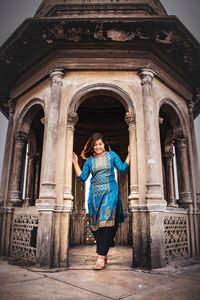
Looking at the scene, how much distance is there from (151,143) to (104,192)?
1501 millimetres

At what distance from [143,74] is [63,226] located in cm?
367

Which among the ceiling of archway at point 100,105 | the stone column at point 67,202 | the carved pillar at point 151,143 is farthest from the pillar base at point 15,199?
the ceiling of archway at point 100,105

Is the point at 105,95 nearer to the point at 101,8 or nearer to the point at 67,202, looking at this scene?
the point at 101,8

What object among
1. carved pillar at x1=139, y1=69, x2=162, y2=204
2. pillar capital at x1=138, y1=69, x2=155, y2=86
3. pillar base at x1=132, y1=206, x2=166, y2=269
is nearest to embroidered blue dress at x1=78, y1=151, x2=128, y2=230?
pillar base at x1=132, y1=206, x2=166, y2=269

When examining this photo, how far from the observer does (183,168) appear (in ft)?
21.1

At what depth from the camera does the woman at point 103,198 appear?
4.25 meters

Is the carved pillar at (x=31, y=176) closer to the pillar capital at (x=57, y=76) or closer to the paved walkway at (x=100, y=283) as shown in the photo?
the pillar capital at (x=57, y=76)

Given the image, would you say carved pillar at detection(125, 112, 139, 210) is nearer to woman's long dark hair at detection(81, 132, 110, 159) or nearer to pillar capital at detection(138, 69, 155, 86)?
woman's long dark hair at detection(81, 132, 110, 159)

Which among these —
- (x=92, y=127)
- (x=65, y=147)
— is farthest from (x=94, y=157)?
(x=92, y=127)

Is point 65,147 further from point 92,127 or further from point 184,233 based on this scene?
point 92,127

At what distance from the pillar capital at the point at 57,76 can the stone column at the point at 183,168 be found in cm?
334

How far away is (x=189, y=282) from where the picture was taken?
131 inches

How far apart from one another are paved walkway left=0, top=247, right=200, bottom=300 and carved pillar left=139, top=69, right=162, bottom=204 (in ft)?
4.37

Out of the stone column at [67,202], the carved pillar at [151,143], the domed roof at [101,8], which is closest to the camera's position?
the stone column at [67,202]
